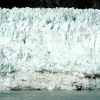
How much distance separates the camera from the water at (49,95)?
→ 5.65m

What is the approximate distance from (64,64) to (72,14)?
990 mm

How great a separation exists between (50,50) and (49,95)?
1031 mm

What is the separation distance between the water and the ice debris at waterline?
0.98ft

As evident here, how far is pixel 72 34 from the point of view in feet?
22.6

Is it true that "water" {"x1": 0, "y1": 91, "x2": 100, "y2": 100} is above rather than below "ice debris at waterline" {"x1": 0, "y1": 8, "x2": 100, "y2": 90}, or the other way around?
below

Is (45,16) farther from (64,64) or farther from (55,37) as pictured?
(64,64)

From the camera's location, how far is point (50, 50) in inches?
266

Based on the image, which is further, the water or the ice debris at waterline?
the ice debris at waterline

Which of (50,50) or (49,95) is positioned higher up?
(50,50)

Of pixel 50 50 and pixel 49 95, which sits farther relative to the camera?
pixel 50 50

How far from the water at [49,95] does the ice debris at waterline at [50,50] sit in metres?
0.30

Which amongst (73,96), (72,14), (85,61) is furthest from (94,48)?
(73,96)

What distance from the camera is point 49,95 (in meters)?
5.89

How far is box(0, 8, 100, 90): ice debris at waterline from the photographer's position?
6.54 m
